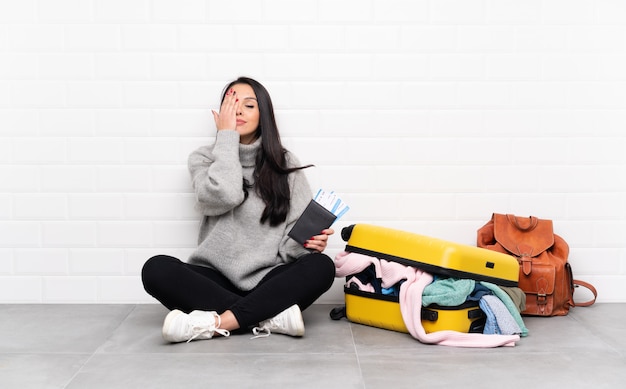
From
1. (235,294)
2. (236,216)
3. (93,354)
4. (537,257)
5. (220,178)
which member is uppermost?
(220,178)

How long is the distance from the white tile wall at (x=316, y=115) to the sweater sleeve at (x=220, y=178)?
12.2 inches

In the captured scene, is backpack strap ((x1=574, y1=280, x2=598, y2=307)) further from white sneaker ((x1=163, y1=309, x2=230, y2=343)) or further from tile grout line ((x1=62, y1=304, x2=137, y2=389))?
tile grout line ((x1=62, y1=304, x2=137, y2=389))

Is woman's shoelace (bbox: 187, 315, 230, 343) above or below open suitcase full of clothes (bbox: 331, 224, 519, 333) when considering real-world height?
below

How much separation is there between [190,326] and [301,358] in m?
0.45

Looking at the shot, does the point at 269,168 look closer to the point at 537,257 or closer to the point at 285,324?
the point at 285,324

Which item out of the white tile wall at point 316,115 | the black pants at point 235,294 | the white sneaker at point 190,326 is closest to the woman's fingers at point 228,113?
the white tile wall at point 316,115

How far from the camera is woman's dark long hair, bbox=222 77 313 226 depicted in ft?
10.2

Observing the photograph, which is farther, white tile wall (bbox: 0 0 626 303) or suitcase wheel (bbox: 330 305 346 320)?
white tile wall (bbox: 0 0 626 303)

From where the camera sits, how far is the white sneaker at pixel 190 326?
269 centimetres

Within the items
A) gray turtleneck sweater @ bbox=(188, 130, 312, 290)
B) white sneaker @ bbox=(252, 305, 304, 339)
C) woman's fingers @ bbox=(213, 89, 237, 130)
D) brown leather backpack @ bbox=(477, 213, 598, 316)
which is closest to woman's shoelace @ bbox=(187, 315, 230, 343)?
white sneaker @ bbox=(252, 305, 304, 339)

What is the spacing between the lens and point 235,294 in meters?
2.93

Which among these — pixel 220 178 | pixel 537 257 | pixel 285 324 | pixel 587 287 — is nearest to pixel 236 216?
pixel 220 178

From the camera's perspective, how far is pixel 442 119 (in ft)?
11.1

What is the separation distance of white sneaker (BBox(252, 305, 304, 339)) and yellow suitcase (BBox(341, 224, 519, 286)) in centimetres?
44
